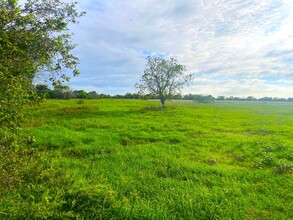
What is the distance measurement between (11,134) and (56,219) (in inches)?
93.7

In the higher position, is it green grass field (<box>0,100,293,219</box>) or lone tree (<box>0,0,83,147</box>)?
lone tree (<box>0,0,83,147</box>)

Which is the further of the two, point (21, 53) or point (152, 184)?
point (152, 184)

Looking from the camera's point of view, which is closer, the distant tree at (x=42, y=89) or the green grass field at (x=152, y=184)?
the distant tree at (x=42, y=89)

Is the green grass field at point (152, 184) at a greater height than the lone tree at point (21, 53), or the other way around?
the lone tree at point (21, 53)

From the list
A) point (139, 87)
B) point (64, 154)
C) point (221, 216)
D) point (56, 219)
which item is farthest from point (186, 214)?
point (139, 87)

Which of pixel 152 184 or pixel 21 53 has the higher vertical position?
pixel 21 53

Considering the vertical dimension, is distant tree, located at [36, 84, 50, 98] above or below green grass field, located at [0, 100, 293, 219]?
above

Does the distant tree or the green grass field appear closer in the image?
the distant tree

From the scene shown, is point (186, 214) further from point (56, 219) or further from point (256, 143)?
point (256, 143)

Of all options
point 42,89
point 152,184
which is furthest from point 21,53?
point 152,184

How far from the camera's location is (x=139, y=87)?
143 ft

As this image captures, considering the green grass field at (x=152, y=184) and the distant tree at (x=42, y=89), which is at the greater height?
the distant tree at (x=42, y=89)

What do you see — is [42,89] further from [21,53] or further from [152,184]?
[152,184]

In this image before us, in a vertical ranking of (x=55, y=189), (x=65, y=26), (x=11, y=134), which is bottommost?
(x=55, y=189)
